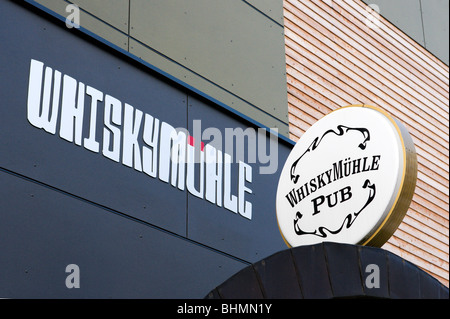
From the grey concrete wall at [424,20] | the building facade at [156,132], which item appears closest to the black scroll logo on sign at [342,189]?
the building facade at [156,132]

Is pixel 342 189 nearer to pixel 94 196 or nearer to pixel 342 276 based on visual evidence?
pixel 342 276

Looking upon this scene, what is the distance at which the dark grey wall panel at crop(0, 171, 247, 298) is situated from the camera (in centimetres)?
573

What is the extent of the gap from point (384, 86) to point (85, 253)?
19.8ft

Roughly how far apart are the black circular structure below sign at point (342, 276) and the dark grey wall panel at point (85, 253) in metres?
2.16

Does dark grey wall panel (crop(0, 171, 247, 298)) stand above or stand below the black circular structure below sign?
above

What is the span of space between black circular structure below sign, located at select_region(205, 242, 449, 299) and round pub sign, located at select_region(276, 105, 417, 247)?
1060mm

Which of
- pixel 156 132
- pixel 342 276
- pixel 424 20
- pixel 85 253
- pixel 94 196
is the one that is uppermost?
pixel 424 20

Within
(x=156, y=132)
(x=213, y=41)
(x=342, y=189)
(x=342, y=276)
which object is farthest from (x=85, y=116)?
(x=342, y=276)

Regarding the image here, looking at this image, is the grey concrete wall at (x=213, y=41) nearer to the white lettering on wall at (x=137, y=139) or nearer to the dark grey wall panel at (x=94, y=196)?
the dark grey wall panel at (x=94, y=196)

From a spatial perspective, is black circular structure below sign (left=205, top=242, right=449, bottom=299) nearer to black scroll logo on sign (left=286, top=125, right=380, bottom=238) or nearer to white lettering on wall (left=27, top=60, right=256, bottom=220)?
black scroll logo on sign (left=286, top=125, right=380, bottom=238)

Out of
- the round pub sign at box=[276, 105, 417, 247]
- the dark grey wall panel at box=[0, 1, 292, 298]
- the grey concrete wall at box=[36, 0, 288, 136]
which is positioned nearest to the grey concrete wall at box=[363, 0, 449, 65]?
the grey concrete wall at box=[36, 0, 288, 136]

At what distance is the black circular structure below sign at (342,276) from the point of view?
13.2ft

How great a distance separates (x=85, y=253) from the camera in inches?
245

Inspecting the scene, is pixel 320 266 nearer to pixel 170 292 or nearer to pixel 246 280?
pixel 246 280
